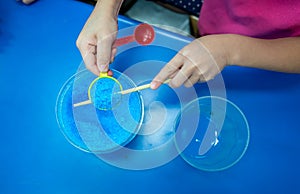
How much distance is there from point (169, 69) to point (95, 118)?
152mm

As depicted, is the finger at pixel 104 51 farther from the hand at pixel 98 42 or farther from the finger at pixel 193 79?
the finger at pixel 193 79

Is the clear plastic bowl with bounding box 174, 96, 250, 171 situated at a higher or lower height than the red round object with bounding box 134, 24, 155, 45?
lower

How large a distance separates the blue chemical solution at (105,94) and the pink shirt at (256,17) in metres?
0.27

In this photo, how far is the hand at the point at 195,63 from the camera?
0.50 meters

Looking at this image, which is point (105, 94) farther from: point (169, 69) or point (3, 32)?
point (3, 32)

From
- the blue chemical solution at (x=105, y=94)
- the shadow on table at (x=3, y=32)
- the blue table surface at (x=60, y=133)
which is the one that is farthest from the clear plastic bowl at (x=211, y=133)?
the shadow on table at (x=3, y=32)

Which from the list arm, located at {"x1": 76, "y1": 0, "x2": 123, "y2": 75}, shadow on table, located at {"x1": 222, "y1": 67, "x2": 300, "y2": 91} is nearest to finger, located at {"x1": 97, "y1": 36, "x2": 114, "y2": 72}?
arm, located at {"x1": 76, "y1": 0, "x2": 123, "y2": 75}

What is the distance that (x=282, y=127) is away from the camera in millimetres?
548

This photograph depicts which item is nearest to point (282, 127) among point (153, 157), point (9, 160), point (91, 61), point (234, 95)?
point (234, 95)

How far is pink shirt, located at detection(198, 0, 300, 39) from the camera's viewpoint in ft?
1.72

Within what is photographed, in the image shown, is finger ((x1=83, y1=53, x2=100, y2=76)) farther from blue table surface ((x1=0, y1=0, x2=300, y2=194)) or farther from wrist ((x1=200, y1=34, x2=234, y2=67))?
wrist ((x1=200, y1=34, x2=234, y2=67))

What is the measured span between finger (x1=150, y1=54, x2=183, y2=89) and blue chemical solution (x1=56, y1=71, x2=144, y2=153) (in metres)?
0.06

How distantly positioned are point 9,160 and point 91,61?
0.21 m

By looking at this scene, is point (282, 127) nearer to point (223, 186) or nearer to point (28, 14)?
point (223, 186)
